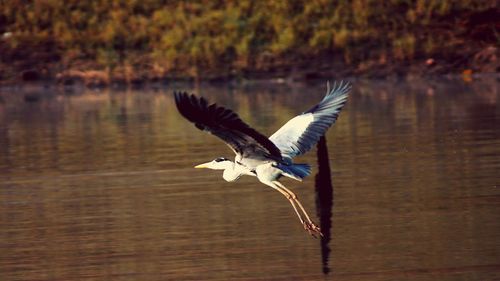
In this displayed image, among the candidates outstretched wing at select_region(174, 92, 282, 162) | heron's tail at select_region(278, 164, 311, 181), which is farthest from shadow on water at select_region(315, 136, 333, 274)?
outstretched wing at select_region(174, 92, 282, 162)

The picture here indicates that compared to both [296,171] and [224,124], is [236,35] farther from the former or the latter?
[224,124]

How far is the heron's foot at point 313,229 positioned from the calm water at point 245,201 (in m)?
0.10

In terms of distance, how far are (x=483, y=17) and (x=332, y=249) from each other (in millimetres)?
21510

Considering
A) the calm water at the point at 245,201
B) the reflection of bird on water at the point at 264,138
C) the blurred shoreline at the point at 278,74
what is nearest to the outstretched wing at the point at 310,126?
the reflection of bird on water at the point at 264,138

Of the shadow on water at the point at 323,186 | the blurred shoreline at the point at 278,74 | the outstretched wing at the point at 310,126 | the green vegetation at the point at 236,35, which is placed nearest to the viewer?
the outstretched wing at the point at 310,126

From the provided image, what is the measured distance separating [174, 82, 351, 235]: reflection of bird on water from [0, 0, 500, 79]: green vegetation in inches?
750

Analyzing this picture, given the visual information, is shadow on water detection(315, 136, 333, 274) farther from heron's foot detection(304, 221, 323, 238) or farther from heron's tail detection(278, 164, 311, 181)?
heron's tail detection(278, 164, 311, 181)

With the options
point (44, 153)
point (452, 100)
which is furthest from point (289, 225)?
point (452, 100)

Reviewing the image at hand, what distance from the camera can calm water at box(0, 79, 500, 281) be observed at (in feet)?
38.6

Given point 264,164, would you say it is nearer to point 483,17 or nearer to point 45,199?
point 45,199

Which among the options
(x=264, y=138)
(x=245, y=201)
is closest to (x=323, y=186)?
(x=245, y=201)

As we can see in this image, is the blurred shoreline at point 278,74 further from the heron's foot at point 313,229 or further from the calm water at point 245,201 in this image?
the heron's foot at point 313,229

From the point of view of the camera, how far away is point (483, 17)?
3291cm

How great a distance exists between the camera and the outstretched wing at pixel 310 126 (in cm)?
1248
